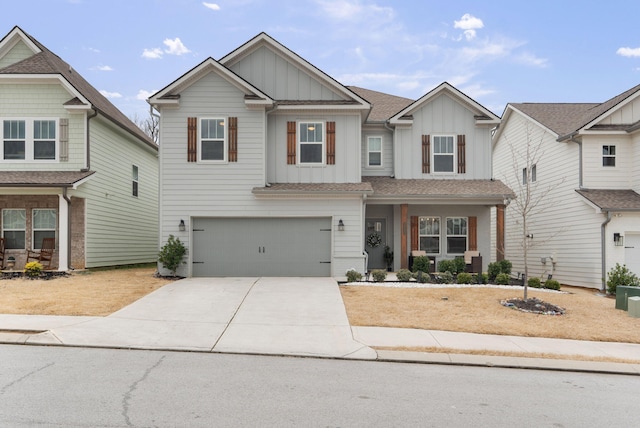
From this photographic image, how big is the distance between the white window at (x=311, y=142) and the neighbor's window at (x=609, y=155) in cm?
1040

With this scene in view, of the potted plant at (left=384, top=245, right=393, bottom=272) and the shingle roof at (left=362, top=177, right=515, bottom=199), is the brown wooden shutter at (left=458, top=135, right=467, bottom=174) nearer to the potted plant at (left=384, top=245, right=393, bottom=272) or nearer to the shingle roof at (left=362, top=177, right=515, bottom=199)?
the shingle roof at (left=362, top=177, right=515, bottom=199)

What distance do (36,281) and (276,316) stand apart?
871 centimetres

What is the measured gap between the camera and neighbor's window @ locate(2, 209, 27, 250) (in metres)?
16.9

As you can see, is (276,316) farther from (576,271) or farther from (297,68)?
(576,271)

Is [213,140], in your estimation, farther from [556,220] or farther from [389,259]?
[556,220]

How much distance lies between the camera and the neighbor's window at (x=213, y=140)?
53.1 feet

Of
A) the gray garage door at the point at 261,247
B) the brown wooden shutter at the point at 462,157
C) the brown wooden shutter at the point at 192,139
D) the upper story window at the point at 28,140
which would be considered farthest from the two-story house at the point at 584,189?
the upper story window at the point at 28,140

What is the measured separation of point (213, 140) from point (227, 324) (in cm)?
831

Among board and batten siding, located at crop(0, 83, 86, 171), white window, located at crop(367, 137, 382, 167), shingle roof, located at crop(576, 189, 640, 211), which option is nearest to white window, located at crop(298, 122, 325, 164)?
white window, located at crop(367, 137, 382, 167)

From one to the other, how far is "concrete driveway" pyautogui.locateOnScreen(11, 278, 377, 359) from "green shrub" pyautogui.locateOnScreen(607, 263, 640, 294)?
933 cm

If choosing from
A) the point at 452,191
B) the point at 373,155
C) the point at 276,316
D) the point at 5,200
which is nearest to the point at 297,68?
the point at 373,155

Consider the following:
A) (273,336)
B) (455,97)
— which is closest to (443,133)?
(455,97)

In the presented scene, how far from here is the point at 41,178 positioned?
52.3 ft

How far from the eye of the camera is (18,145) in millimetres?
16719
